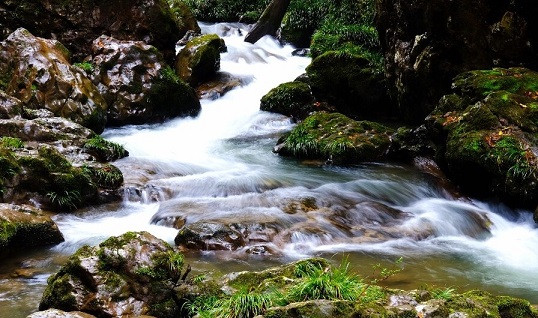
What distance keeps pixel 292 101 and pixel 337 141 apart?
13.8ft

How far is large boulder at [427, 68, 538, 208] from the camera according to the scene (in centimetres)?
786

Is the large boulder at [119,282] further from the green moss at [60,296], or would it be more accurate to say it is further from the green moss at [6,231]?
the green moss at [6,231]

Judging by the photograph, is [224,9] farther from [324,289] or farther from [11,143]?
[324,289]

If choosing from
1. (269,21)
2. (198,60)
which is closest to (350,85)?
(198,60)

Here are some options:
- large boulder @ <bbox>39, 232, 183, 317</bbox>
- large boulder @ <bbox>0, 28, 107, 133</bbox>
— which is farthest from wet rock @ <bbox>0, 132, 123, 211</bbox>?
→ large boulder @ <bbox>39, 232, 183, 317</bbox>

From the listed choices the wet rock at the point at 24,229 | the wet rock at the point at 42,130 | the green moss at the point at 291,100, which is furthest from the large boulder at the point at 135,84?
the wet rock at the point at 24,229

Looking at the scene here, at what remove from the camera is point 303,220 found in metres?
7.18

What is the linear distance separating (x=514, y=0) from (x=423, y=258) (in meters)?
6.26

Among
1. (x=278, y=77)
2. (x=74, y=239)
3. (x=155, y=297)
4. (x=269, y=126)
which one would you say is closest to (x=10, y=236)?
(x=74, y=239)

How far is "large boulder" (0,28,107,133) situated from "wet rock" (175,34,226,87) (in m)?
4.29

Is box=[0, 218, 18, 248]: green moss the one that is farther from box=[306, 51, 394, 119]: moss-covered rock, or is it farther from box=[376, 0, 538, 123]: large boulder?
box=[306, 51, 394, 119]: moss-covered rock

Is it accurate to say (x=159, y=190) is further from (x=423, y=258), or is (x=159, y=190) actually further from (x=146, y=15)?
(x=146, y=15)

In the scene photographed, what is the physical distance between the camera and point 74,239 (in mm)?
6371

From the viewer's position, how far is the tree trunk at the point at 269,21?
73.2 feet
